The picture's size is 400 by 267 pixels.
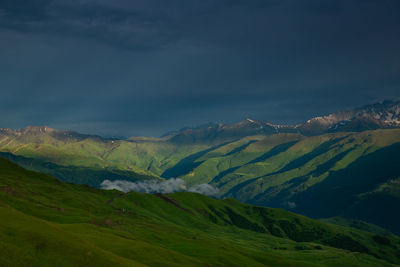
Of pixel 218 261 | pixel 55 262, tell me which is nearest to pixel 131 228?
pixel 218 261

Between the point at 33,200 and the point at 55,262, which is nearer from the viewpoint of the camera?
the point at 55,262

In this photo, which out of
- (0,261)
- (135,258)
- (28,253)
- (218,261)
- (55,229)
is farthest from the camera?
(218,261)

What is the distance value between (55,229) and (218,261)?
86.8 m

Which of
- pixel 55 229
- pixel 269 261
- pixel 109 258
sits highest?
pixel 55 229

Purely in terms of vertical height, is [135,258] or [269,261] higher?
[135,258]

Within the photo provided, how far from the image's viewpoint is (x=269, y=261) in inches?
7431

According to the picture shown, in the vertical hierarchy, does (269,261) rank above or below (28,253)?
below

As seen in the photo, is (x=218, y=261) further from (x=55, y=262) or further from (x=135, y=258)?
(x=55, y=262)

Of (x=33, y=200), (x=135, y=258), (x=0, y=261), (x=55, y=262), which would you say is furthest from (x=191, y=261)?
(x=33, y=200)

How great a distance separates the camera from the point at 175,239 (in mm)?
182000

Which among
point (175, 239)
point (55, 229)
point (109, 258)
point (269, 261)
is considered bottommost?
point (269, 261)

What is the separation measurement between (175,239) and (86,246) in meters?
106

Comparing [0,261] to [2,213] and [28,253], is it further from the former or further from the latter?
[2,213]

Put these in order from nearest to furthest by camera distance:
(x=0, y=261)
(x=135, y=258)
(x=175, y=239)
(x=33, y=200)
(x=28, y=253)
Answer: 1. (x=0, y=261)
2. (x=28, y=253)
3. (x=135, y=258)
4. (x=175, y=239)
5. (x=33, y=200)
